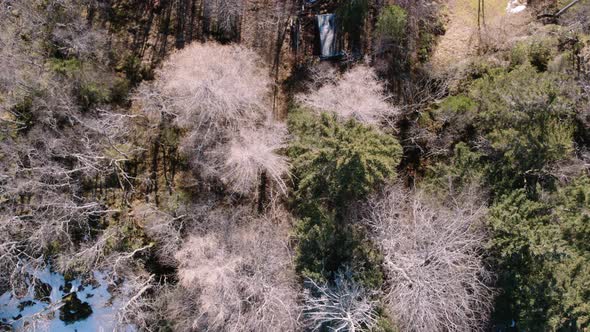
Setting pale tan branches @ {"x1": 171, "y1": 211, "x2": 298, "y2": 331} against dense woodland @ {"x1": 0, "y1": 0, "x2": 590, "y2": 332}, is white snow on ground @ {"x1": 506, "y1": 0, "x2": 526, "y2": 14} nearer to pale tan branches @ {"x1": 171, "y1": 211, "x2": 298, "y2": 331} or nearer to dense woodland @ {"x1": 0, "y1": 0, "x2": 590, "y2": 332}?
dense woodland @ {"x1": 0, "y1": 0, "x2": 590, "y2": 332}

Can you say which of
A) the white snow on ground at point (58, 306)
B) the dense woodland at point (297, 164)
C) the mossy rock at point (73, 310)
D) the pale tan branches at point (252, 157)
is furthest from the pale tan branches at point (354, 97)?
the mossy rock at point (73, 310)

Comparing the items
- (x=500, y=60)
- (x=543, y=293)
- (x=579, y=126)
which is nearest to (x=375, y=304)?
(x=543, y=293)

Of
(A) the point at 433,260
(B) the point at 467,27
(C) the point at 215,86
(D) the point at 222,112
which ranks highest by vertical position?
(B) the point at 467,27

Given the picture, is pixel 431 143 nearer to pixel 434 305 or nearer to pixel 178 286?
pixel 434 305

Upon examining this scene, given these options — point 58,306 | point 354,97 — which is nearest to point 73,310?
point 58,306

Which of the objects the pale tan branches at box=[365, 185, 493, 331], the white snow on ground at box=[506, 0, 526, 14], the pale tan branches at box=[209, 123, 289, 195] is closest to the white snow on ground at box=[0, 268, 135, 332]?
the pale tan branches at box=[209, 123, 289, 195]

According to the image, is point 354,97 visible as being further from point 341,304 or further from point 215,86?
point 341,304
